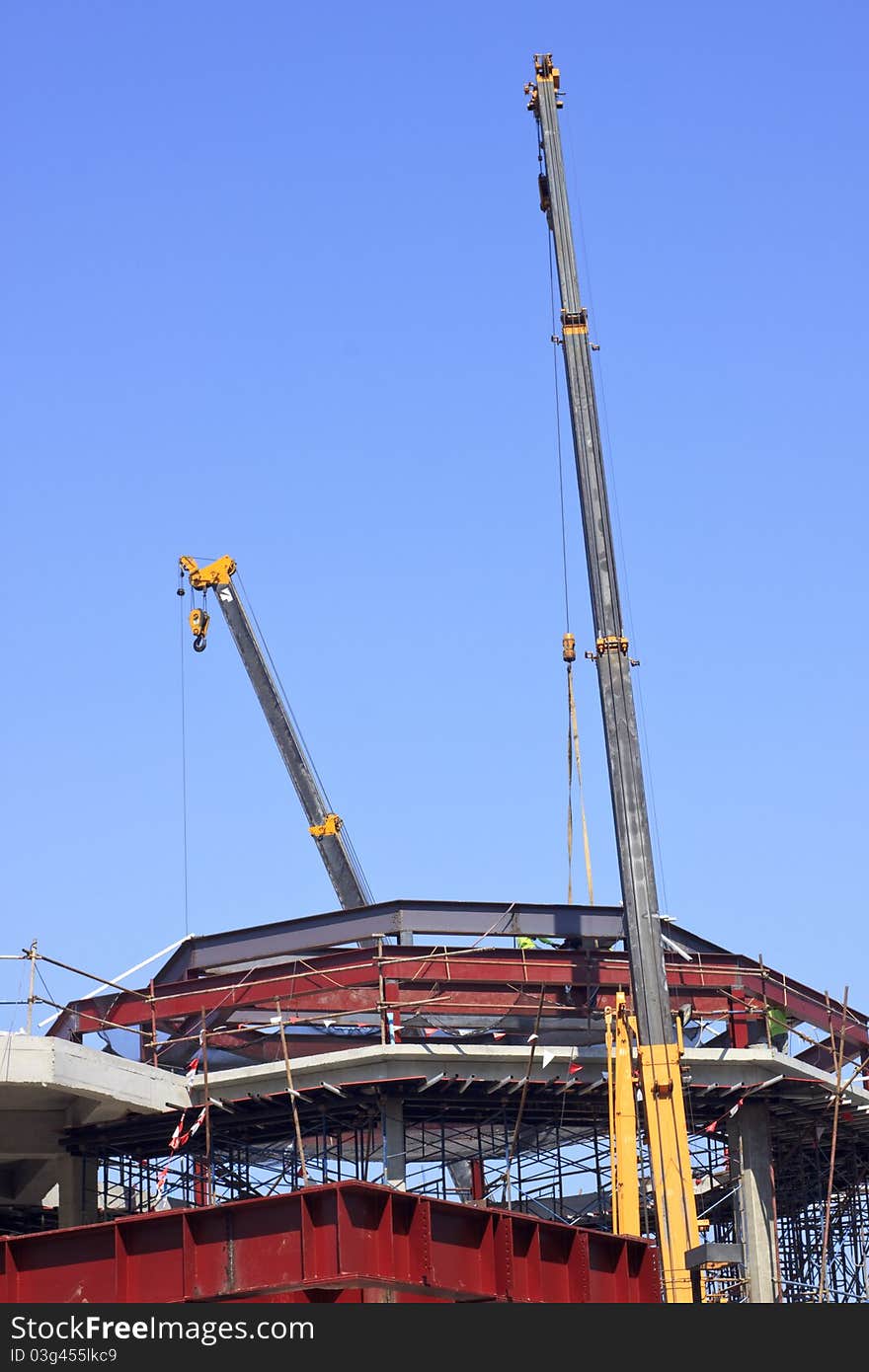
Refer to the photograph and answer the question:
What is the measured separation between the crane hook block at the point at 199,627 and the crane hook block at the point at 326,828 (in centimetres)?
600

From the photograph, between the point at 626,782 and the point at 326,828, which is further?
the point at 326,828

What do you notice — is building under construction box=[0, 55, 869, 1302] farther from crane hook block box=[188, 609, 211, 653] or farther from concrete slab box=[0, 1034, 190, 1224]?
crane hook block box=[188, 609, 211, 653]

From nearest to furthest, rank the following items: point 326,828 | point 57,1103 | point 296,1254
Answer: point 296,1254
point 57,1103
point 326,828

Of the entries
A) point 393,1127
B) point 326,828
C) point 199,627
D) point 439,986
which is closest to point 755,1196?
point 393,1127

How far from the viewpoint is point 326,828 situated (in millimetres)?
48438

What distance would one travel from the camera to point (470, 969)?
1417 inches

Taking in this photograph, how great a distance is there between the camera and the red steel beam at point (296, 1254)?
20.8 metres

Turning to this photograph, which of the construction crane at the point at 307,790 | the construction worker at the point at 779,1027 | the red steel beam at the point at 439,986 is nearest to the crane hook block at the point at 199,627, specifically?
the construction crane at the point at 307,790

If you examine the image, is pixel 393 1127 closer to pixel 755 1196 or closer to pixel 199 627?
pixel 755 1196

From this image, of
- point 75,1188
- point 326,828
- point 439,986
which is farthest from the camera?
point 326,828

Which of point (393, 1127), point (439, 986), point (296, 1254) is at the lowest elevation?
point (296, 1254)

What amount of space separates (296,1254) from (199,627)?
31.1m
